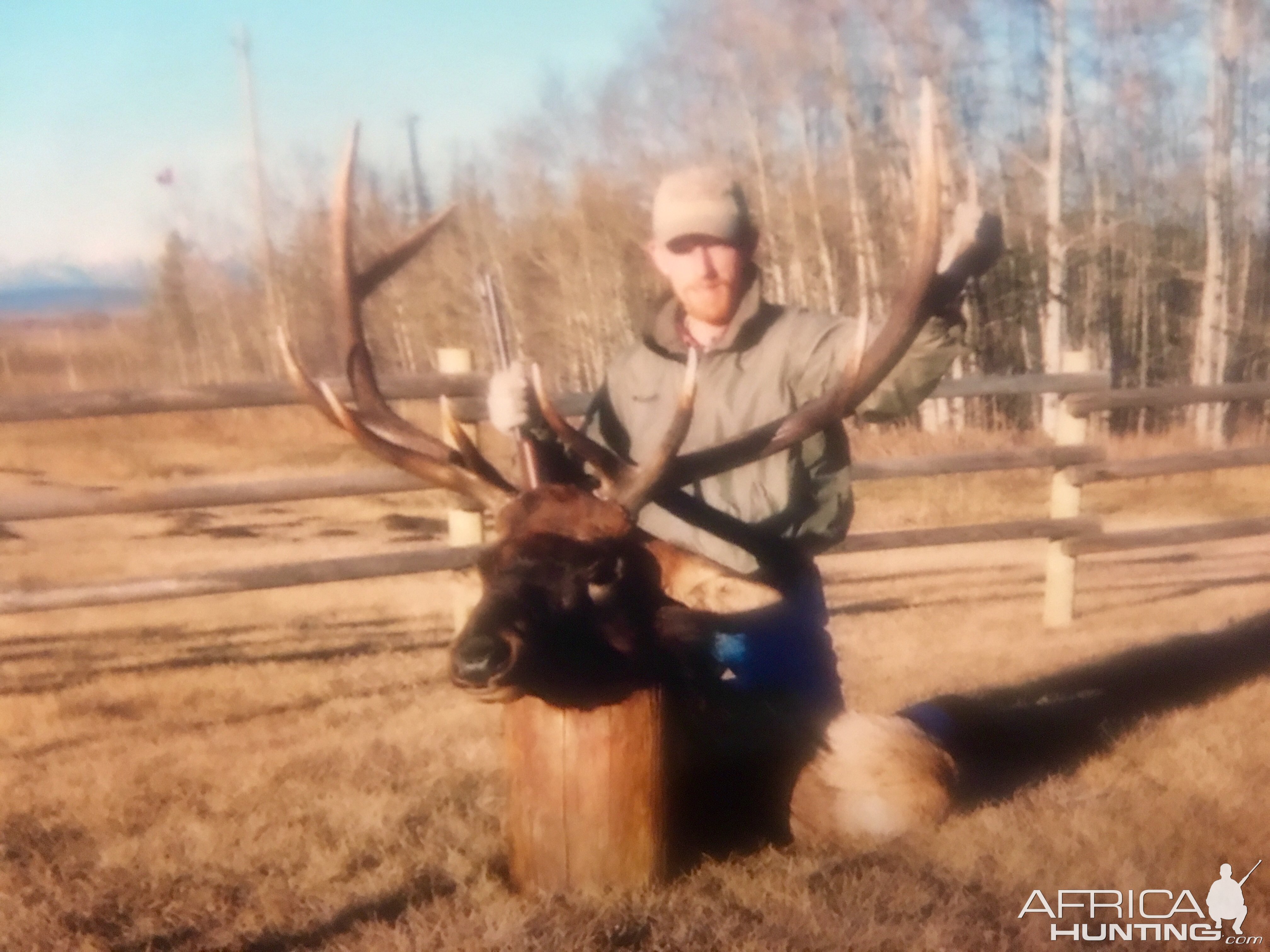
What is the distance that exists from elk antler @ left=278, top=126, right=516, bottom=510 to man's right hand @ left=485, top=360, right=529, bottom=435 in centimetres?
10

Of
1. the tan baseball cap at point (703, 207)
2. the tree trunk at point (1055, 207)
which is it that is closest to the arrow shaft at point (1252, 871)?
the tan baseball cap at point (703, 207)

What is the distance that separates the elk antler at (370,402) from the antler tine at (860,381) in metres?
0.43

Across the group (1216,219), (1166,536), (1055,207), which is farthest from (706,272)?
(1216,219)

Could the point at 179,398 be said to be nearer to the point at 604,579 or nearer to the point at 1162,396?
the point at 604,579

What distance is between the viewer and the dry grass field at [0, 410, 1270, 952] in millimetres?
2779

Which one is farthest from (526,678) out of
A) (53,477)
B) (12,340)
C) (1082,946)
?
(12,340)

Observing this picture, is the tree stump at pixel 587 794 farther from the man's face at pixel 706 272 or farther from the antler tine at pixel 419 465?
the man's face at pixel 706 272

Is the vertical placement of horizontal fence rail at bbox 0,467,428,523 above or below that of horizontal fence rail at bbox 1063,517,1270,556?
above

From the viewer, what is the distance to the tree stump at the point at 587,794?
2.65 meters

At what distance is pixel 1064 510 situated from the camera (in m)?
5.67

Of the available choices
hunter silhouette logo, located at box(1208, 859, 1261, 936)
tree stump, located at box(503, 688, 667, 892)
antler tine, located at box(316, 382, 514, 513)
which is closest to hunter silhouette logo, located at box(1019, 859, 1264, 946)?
hunter silhouette logo, located at box(1208, 859, 1261, 936)

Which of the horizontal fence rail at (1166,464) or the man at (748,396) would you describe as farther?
the horizontal fence rail at (1166,464)

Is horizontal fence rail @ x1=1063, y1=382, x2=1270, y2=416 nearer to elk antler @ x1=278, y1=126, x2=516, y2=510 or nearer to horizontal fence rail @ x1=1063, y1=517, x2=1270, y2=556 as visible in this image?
horizontal fence rail @ x1=1063, y1=517, x2=1270, y2=556

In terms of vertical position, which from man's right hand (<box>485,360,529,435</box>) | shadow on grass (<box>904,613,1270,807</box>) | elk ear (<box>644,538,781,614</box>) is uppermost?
man's right hand (<box>485,360,529,435</box>)
